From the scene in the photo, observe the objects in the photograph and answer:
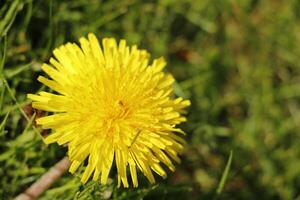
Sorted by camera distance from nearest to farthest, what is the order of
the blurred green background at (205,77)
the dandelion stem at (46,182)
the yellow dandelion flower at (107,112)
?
the yellow dandelion flower at (107,112)
the dandelion stem at (46,182)
the blurred green background at (205,77)

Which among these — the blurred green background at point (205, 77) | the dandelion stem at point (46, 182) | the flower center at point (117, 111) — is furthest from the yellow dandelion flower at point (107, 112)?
the blurred green background at point (205, 77)

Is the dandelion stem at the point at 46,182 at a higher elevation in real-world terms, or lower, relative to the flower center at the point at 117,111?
lower

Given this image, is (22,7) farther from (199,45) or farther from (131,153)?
(199,45)

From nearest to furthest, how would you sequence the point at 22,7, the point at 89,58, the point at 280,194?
the point at 89,58 → the point at 22,7 → the point at 280,194

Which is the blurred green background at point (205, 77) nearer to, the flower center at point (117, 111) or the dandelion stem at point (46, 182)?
the dandelion stem at point (46, 182)

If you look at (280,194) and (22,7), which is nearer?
(22,7)

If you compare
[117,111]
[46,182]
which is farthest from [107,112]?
[46,182]

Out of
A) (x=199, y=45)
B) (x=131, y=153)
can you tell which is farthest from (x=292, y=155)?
(x=131, y=153)
